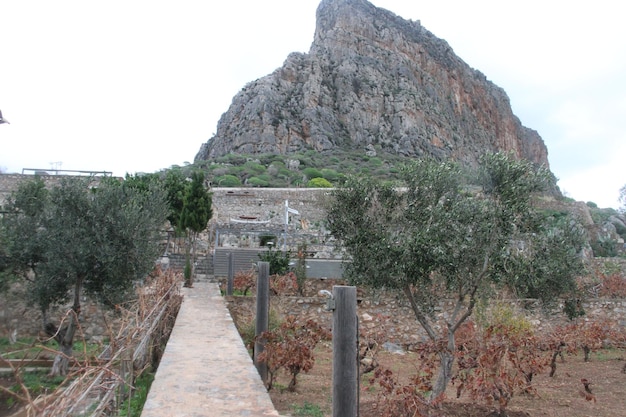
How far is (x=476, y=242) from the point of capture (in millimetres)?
6727

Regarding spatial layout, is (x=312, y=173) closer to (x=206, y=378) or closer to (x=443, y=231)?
(x=443, y=231)

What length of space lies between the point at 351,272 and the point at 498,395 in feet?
8.67

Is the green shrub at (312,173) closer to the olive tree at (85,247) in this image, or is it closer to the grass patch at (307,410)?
the olive tree at (85,247)

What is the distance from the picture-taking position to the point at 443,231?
22.3 ft

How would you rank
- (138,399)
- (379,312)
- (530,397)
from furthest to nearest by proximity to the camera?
1. (379,312)
2. (530,397)
3. (138,399)

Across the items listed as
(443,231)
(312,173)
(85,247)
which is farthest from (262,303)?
(312,173)

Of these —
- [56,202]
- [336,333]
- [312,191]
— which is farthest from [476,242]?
[312,191]

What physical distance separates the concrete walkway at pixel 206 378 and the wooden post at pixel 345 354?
2.16ft

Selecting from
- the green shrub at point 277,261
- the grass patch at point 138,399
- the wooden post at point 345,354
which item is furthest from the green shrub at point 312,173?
the wooden post at point 345,354

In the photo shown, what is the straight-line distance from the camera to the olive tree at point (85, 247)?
34.7 feet

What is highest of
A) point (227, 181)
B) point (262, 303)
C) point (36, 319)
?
point (227, 181)

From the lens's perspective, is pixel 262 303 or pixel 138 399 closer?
pixel 138 399

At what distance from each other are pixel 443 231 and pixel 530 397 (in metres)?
3.54

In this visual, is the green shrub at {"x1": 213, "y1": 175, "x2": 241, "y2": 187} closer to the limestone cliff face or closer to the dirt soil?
the limestone cliff face
